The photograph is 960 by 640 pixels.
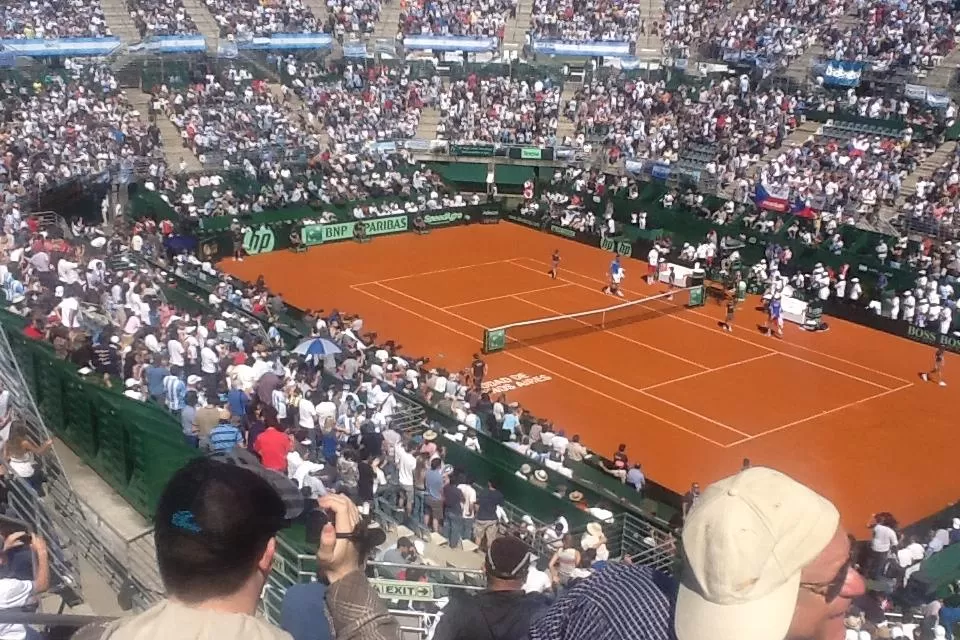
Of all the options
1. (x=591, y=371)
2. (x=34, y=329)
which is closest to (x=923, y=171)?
(x=591, y=371)

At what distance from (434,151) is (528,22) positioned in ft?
41.9

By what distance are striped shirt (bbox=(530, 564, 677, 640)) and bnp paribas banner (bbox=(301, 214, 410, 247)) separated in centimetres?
3563

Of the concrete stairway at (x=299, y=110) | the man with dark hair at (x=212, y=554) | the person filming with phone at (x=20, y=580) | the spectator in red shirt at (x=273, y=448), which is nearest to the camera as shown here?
the man with dark hair at (x=212, y=554)

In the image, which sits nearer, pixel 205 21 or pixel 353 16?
pixel 205 21

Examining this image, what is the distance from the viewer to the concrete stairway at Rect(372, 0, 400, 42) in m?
52.6

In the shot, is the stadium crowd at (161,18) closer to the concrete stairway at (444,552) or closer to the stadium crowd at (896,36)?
the stadium crowd at (896,36)

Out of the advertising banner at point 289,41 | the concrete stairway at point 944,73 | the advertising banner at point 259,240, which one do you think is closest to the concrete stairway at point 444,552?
the advertising banner at point 259,240

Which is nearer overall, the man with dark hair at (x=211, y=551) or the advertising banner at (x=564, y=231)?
the man with dark hair at (x=211, y=551)

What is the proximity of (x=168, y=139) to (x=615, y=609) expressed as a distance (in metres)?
43.1

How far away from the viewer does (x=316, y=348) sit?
Answer: 20.8 meters

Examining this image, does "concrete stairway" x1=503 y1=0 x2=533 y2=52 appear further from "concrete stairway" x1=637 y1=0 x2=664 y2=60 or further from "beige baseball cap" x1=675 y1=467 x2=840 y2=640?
"beige baseball cap" x1=675 y1=467 x2=840 y2=640

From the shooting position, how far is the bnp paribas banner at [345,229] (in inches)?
1505

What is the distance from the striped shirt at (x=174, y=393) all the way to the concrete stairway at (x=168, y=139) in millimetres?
25328

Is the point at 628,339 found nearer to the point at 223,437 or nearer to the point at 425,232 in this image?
the point at 425,232
